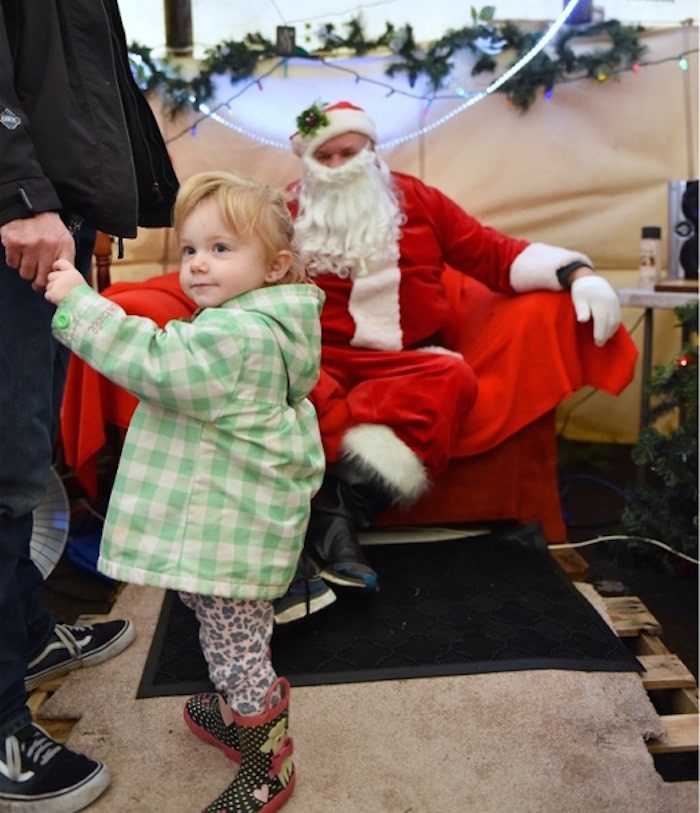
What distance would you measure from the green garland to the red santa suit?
2.13ft

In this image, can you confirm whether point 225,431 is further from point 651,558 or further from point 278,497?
point 651,558

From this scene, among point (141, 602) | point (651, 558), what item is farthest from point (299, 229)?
point (651, 558)

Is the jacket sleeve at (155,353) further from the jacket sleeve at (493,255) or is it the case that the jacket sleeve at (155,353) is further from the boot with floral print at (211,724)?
the jacket sleeve at (493,255)

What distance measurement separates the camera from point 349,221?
233 cm

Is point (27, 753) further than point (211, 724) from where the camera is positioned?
No

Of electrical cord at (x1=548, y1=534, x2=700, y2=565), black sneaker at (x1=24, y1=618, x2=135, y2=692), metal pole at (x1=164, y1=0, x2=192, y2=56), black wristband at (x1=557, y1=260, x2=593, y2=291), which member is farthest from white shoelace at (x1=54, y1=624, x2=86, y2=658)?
metal pole at (x1=164, y1=0, x2=192, y2=56)

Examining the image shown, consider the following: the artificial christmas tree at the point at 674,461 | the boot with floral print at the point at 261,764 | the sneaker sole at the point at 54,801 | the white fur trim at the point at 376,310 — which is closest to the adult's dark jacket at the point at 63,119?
the boot with floral print at the point at 261,764

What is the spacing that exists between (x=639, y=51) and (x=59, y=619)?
261 cm

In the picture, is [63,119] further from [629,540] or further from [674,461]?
[629,540]

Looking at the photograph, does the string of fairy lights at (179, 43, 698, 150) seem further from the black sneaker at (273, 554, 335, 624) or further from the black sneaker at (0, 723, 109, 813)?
the black sneaker at (0, 723, 109, 813)

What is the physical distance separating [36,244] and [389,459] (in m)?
1.11

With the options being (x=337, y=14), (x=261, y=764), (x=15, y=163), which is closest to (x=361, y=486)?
(x=261, y=764)

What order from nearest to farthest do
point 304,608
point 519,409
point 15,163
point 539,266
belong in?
point 15,163
point 304,608
point 519,409
point 539,266

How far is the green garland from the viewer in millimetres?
2826
